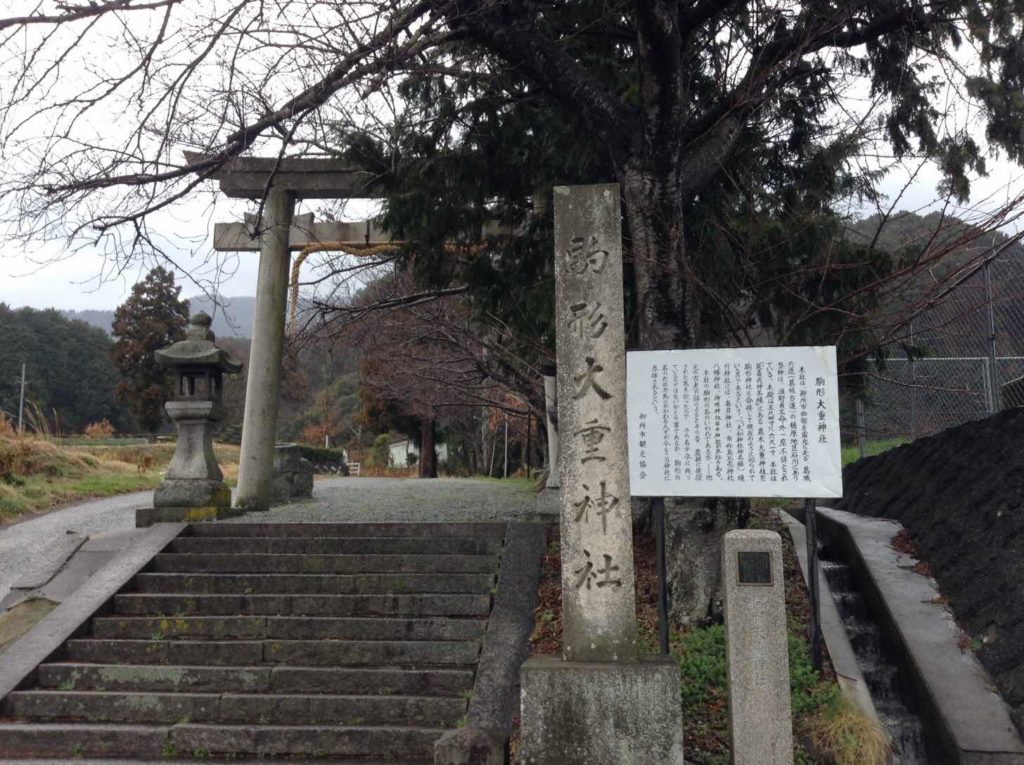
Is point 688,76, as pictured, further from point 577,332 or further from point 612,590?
point 612,590

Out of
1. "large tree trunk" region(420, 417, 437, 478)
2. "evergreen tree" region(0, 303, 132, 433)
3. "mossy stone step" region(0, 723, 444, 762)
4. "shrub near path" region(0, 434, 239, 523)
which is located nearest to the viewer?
"mossy stone step" region(0, 723, 444, 762)

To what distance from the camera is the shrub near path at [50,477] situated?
44.7ft

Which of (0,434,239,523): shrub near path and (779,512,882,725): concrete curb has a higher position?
(0,434,239,523): shrub near path

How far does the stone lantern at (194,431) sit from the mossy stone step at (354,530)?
698mm

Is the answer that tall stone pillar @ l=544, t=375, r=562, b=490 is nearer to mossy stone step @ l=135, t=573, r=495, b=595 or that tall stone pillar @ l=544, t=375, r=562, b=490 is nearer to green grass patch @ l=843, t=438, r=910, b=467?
mossy stone step @ l=135, t=573, r=495, b=595

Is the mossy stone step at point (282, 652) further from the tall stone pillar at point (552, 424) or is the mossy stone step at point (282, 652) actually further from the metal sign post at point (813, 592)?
the tall stone pillar at point (552, 424)

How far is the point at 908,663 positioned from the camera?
5.67 m

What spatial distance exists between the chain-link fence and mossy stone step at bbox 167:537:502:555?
4554 mm

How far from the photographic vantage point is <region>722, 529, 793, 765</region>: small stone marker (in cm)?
471

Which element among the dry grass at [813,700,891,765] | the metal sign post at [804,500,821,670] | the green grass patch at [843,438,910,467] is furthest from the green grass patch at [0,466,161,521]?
the green grass patch at [843,438,910,467]

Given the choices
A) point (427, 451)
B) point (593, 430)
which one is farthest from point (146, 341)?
point (593, 430)

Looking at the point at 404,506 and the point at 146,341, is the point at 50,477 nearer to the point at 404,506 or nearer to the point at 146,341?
the point at 404,506

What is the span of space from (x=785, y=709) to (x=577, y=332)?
2.57m

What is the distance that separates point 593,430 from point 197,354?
21.4ft
